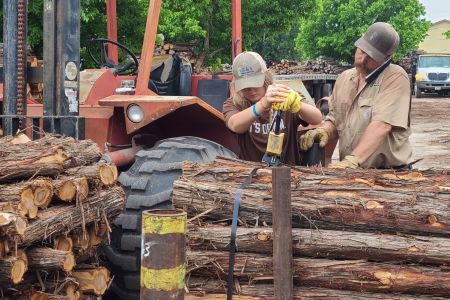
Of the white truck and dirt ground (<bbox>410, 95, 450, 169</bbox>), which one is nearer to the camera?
dirt ground (<bbox>410, 95, 450, 169</bbox>)

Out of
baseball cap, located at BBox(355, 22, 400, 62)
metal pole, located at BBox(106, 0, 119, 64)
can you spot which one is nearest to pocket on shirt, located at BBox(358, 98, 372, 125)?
baseball cap, located at BBox(355, 22, 400, 62)

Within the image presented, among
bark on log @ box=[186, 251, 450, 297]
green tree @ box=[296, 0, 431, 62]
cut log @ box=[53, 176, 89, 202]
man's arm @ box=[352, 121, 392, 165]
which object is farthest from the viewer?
green tree @ box=[296, 0, 431, 62]

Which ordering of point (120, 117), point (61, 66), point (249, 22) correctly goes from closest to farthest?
1. point (61, 66)
2. point (120, 117)
3. point (249, 22)

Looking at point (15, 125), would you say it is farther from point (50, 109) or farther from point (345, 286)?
point (345, 286)

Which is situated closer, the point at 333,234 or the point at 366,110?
the point at 333,234

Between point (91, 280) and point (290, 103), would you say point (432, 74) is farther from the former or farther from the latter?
point (91, 280)

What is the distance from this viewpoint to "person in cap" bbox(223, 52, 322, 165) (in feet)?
14.5

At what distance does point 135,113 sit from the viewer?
17.5ft

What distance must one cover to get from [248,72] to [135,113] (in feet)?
3.06

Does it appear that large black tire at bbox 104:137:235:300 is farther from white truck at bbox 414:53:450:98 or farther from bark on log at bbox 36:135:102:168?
white truck at bbox 414:53:450:98

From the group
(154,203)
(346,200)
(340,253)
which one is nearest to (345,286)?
(340,253)

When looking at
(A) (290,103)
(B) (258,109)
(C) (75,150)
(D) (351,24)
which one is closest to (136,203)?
(C) (75,150)

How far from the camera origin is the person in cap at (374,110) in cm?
497

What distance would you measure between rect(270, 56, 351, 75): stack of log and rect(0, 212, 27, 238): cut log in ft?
83.4
